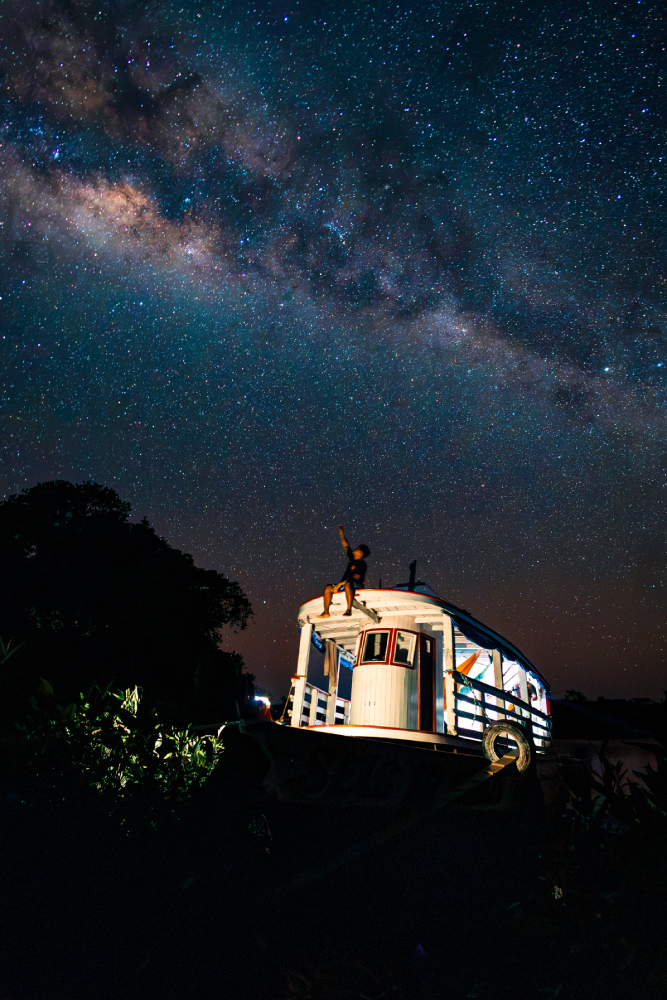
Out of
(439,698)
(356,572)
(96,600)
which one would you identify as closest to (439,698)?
(439,698)

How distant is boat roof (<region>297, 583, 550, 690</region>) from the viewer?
376 inches

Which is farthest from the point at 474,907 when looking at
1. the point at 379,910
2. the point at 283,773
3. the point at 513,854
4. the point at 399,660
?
the point at 399,660

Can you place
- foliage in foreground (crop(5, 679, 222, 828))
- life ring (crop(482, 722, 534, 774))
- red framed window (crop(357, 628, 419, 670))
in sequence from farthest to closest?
red framed window (crop(357, 628, 419, 670)) → life ring (crop(482, 722, 534, 774)) → foliage in foreground (crop(5, 679, 222, 828))

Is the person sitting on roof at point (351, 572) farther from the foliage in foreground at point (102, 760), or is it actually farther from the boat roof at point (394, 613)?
the foliage in foreground at point (102, 760)

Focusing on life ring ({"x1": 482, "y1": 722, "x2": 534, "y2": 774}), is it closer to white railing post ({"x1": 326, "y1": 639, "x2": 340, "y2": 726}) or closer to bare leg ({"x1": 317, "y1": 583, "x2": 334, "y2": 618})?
bare leg ({"x1": 317, "y1": 583, "x2": 334, "y2": 618})

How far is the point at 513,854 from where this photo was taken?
473 centimetres

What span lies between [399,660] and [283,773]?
375cm

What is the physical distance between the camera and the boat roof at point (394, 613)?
955cm

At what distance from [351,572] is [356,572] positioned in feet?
0.28

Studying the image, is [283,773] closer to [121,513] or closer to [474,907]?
[474,907]

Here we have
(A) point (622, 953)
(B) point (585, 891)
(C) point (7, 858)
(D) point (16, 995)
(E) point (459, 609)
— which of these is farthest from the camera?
(E) point (459, 609)

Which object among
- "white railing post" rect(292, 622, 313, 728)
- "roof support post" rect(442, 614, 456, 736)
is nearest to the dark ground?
"roof support post" rect(442, 614, 456, 736)

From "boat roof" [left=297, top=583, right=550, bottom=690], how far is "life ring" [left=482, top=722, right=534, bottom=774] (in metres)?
2.37

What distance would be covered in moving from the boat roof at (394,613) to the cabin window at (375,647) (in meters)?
0.25
